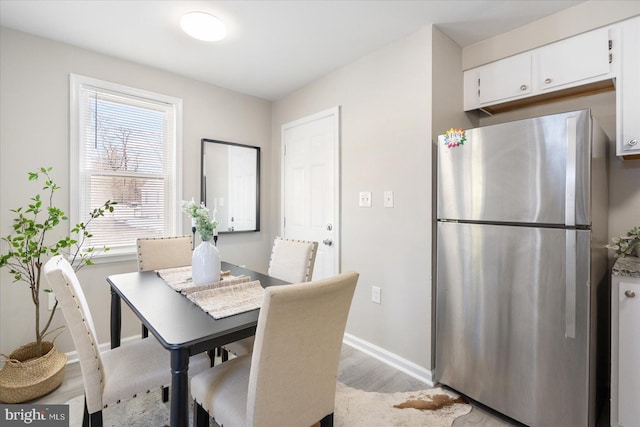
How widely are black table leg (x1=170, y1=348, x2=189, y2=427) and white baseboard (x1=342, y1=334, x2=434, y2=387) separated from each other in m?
1.64

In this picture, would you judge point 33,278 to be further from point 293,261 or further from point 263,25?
point 263,25

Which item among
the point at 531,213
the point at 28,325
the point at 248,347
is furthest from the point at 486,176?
the point at 28,325

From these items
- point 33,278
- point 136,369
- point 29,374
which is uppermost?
point 33,278

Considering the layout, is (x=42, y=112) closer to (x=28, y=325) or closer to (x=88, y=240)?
(x=88, y=240)

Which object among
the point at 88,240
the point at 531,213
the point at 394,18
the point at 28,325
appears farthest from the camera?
the point at 88,240

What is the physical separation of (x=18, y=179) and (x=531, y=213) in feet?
10.9

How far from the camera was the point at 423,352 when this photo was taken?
6.95 ft

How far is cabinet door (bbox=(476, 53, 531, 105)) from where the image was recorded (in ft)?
6.75

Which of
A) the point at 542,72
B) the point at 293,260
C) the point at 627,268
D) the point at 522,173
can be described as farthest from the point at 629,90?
the point at 293,260

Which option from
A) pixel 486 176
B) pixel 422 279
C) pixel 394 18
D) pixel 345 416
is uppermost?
pixel 394 18

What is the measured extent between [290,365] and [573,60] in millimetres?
2404

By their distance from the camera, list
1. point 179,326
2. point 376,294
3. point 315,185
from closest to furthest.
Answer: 1. point 179,326
2. point 376,294
3. point 315,185

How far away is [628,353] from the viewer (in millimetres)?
1451

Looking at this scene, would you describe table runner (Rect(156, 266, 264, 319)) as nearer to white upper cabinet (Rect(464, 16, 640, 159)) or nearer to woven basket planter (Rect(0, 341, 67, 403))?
woven basket planter (Rect(0, 341, 67, 403))
